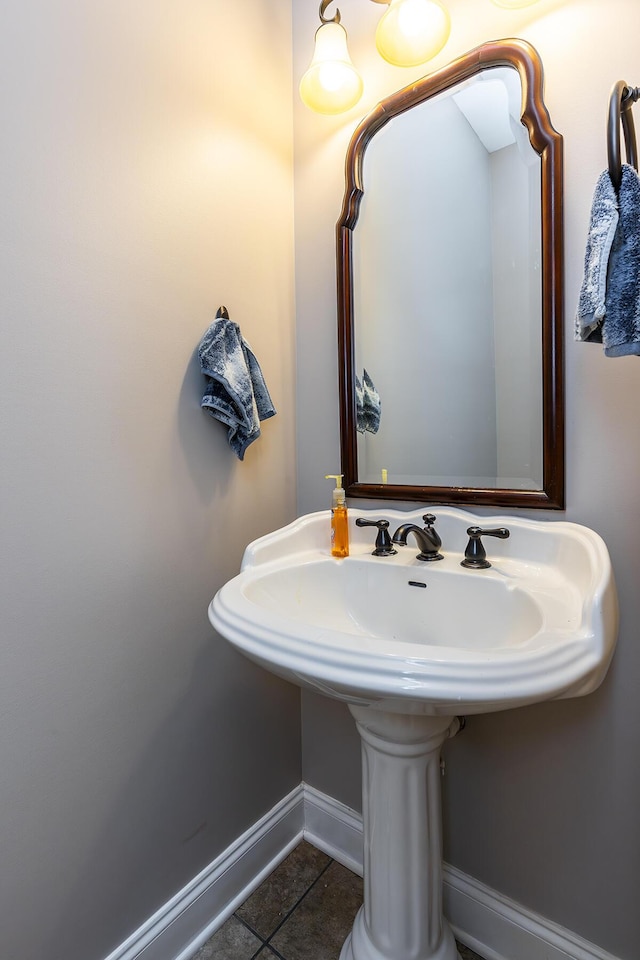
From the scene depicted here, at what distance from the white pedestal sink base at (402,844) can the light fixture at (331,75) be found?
1.41 m

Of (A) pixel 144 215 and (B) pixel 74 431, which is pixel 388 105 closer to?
(A) pixel 144 215

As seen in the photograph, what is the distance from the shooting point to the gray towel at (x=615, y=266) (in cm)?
64

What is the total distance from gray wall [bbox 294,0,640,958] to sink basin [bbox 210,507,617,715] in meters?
0.16

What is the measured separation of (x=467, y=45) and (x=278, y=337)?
30.5 inches

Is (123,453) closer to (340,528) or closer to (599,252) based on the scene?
(340,528)

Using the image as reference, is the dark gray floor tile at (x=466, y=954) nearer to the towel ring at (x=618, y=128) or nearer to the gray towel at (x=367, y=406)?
the gray towel at (x=367, y=406)

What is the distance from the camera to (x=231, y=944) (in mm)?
1032

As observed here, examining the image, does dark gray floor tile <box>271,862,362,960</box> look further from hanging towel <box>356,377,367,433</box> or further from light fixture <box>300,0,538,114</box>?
light fixture <box>300,0,538,114</box>

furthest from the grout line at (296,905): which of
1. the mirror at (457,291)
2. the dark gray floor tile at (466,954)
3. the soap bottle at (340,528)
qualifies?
the mirror at (457,291)

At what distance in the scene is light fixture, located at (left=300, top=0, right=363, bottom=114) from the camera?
1.07 m

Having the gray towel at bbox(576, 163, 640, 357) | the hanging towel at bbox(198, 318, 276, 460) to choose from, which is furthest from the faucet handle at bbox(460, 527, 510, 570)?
the hanging towel at bbox(198, 318, 276, 460)

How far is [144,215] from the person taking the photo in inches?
36.5

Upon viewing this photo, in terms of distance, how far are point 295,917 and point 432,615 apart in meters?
0.87

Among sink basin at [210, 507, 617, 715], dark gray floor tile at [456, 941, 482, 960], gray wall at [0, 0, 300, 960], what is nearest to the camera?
sink basin at [210, 507, 617, 715]
